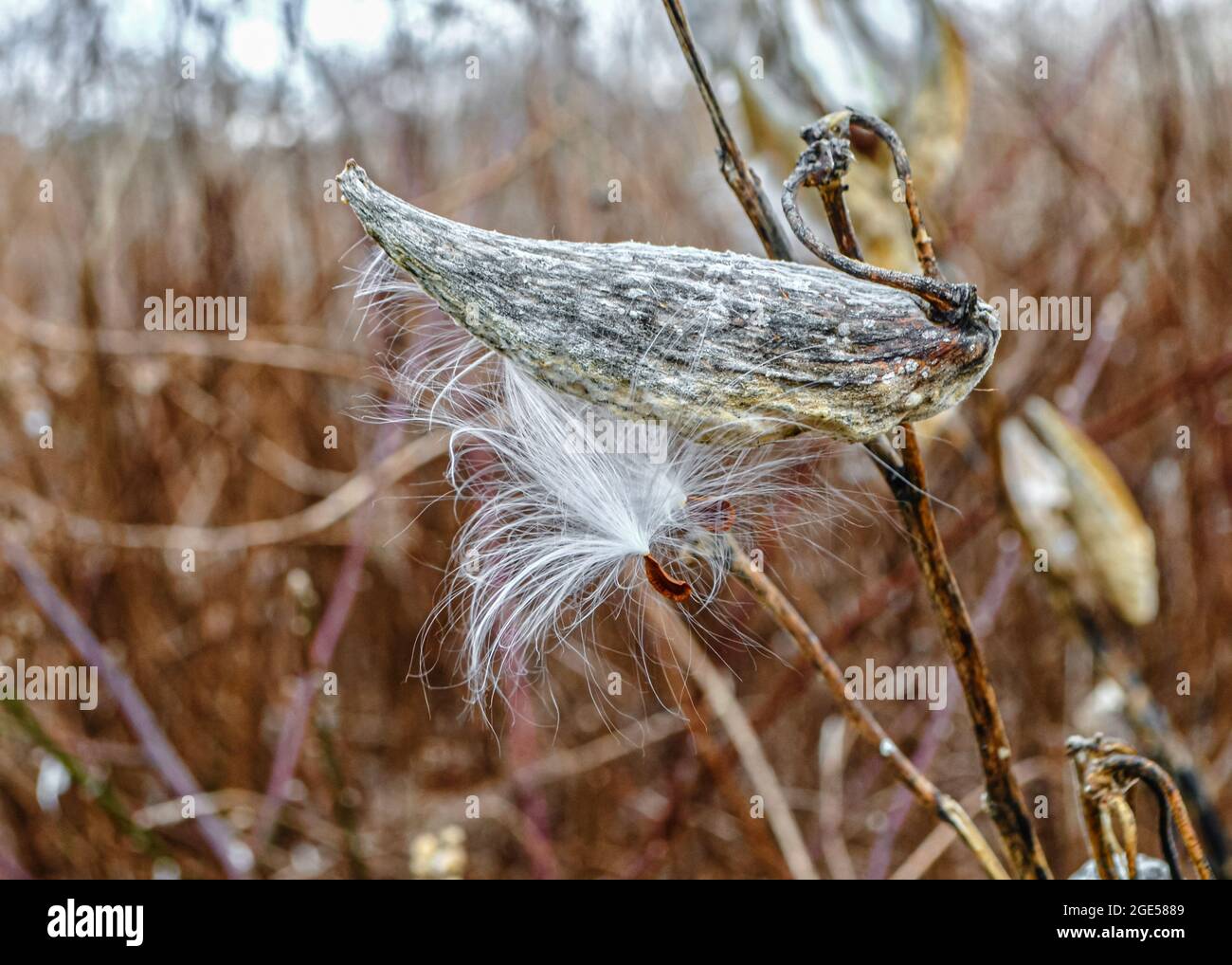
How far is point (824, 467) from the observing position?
530mm

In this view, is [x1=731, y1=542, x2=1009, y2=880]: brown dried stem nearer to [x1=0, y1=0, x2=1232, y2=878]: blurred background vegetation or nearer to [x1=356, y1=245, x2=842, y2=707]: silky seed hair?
[x1=356, y1=245, x2=842, y2=707]: silky seed hair

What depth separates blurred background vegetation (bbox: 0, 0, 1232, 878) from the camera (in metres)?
0.87

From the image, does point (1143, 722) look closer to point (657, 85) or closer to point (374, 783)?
point (657, 85)

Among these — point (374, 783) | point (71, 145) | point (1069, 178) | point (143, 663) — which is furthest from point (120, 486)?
point (1069, 178)

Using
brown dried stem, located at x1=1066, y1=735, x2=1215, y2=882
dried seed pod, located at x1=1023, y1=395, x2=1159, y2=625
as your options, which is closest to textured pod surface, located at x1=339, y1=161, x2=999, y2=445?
brown dried stem, located at x1=1066, y1=735, x2=1215, y2=882

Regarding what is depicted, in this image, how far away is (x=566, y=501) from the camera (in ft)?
1.17

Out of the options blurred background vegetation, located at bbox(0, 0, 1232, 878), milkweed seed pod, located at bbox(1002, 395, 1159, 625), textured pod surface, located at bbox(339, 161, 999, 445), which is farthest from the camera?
blurred background vegetation, located at bbox(0, 0, 1232, 878)

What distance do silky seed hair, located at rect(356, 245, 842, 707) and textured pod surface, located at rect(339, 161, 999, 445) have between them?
2.5 inches

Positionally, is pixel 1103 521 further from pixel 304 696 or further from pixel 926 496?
pixel 304 696

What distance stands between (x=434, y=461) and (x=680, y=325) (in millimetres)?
891

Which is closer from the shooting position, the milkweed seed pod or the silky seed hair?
the silky seed hair

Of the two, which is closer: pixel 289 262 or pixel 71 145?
pixel 71 145
